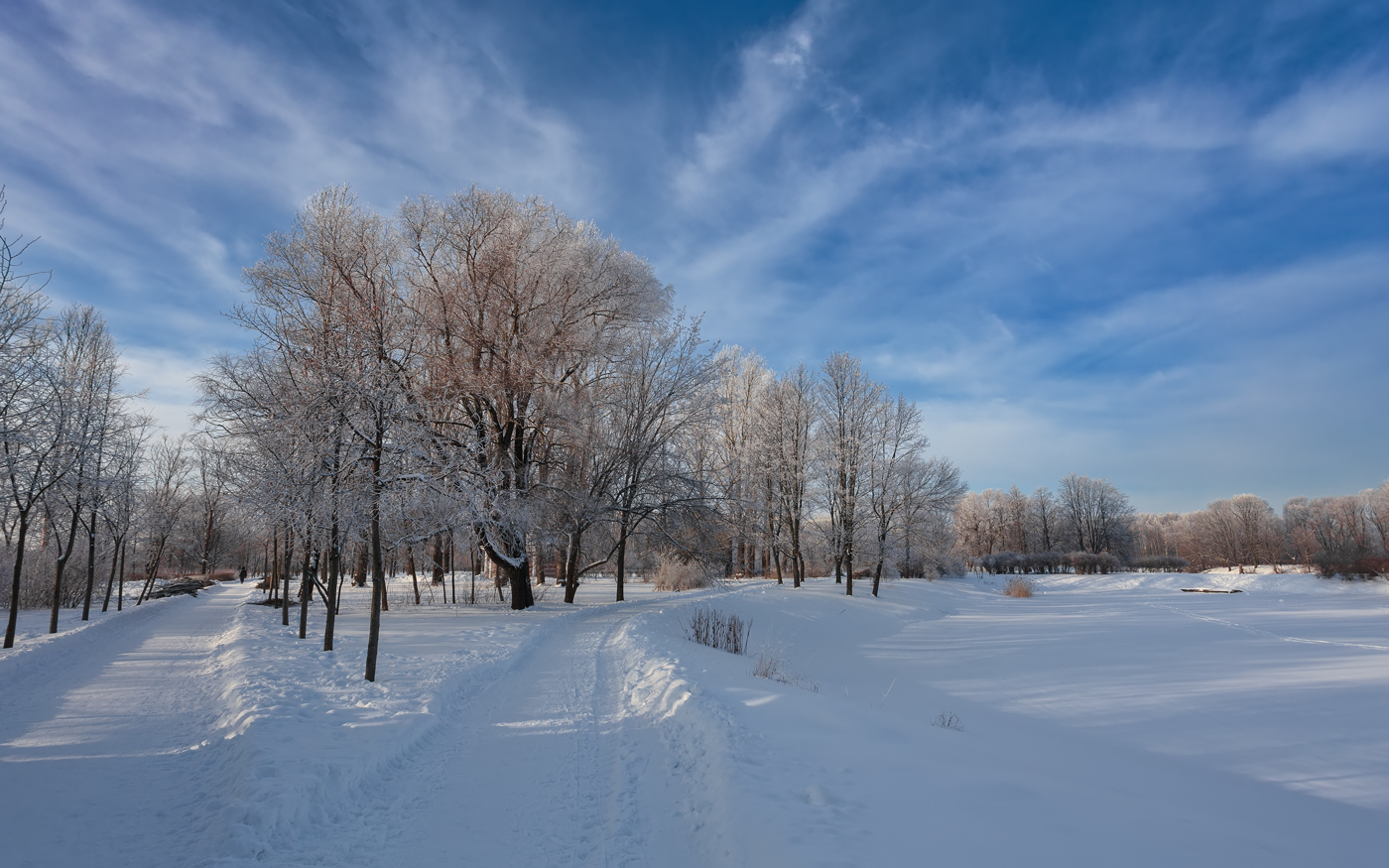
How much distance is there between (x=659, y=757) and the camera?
17.1ft

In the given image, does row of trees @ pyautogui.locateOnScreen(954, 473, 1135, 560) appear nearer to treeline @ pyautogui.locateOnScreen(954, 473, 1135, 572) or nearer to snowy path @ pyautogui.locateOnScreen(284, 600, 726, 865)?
treeline @ pyautogui.locateOnScreen(954, 473, 1135, 572)

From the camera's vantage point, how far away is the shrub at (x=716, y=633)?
503 inches

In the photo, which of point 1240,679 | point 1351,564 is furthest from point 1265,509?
point 1240,679

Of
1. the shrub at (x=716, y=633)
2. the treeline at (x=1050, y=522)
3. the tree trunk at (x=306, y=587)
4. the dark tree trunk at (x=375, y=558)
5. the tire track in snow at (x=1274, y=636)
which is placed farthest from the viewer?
the treeline at (x=1050, y=522)

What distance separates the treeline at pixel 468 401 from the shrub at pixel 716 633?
4835mm

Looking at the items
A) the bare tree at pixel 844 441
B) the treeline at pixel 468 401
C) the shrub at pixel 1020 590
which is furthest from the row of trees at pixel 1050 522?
the treeline at pixel 468 401

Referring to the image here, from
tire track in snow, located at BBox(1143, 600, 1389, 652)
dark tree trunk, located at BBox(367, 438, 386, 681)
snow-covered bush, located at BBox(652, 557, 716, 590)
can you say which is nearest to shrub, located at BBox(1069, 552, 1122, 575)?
tire track in snow, located at BBox(1143, 600, 1389, 652)

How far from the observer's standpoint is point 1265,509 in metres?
83.2

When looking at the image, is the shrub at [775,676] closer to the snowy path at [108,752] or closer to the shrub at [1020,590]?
the snowy path at [108,752]

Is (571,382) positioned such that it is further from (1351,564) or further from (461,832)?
(1351,564)

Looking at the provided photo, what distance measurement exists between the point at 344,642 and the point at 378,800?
8.52 meters

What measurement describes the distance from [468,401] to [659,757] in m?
13.2

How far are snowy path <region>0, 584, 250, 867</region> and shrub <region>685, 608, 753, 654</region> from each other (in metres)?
8.11

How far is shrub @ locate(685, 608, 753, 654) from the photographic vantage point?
12.8m
